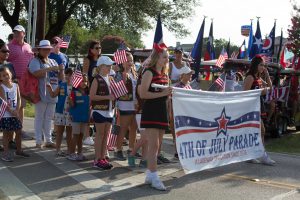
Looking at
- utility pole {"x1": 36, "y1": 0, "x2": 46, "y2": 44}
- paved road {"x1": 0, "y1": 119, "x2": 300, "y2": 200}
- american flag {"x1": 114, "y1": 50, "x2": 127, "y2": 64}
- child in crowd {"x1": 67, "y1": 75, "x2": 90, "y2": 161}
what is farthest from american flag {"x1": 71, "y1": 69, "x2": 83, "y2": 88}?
utility pole {"x1": 36, "y1": 0, "x2": 46, "y2": 44}

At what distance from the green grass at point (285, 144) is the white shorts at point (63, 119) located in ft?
16.2

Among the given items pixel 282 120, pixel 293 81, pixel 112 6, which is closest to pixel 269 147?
pixel 282 120

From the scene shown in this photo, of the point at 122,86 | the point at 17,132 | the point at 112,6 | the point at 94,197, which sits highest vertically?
the point at 112,6

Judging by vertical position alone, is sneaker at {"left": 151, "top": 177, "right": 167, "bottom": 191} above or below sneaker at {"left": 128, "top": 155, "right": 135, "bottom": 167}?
below

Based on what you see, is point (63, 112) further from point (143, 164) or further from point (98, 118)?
point (143, 164)

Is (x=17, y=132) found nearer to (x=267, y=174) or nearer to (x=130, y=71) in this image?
(x=130, y=71)

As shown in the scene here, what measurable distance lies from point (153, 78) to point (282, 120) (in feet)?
26.4

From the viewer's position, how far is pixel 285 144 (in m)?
11.6

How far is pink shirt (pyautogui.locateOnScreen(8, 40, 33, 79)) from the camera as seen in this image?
8.55 meters

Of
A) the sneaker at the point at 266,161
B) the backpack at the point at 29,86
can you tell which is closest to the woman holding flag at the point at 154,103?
the sneaker at the point at 266,161

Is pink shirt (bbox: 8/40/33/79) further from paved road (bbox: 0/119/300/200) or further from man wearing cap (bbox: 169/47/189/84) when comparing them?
man wearing cap (bbox: 169/47/189/84)

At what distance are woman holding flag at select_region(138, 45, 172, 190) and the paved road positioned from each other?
15.7 inches

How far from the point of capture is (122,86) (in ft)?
23.3

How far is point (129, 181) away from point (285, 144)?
6.25m
